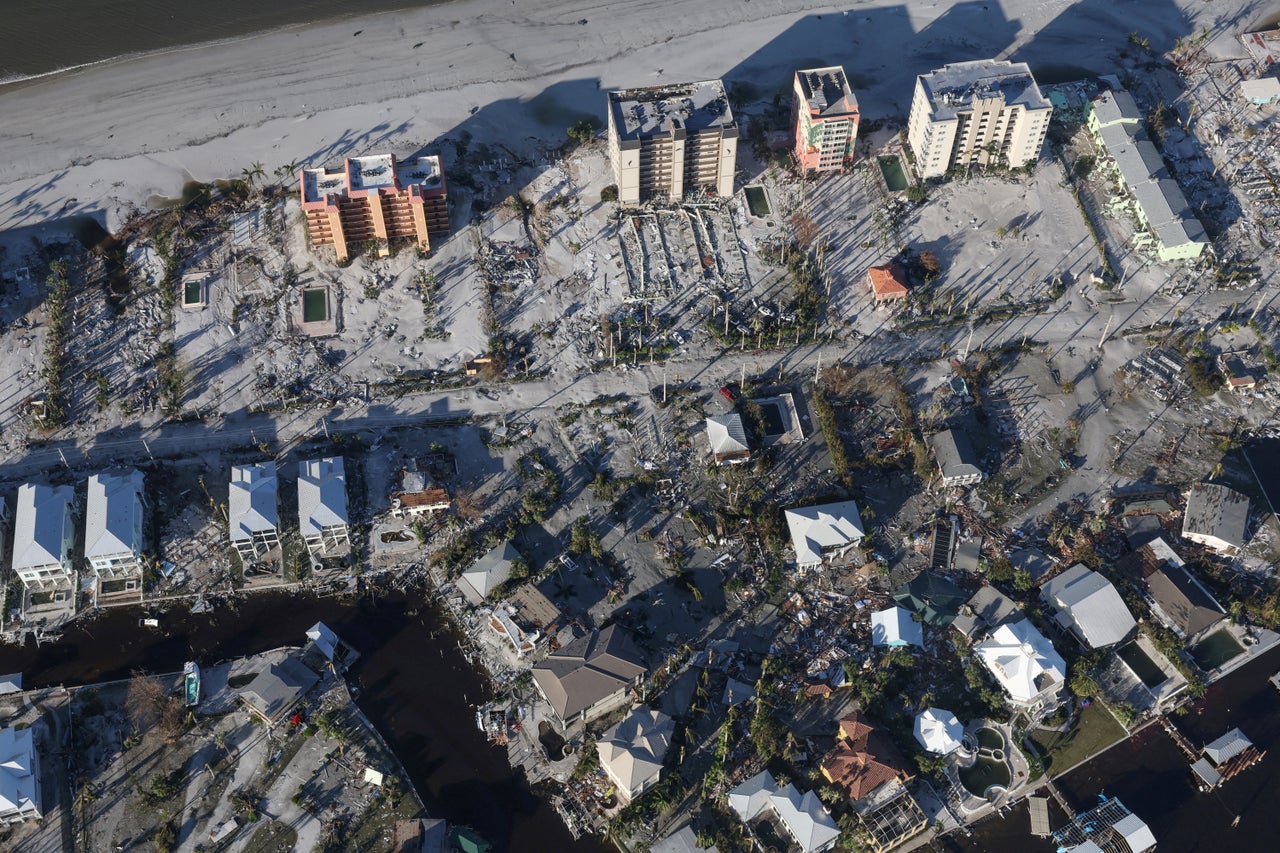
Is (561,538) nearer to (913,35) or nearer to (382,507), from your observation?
(382,507)

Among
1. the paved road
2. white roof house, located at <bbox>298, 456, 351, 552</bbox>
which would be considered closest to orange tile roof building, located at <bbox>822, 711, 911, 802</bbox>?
the paved road

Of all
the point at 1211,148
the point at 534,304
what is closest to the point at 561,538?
the point at 534,304

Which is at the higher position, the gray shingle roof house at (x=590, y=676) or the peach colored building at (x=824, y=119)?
the peach colored building at (x=824, y=119)

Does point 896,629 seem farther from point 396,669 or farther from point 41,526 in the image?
point 41,526

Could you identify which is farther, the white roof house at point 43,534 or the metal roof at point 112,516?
the metal roof at point 112,516

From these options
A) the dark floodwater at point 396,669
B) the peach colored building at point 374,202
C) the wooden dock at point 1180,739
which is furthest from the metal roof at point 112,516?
the wooden dock at point 1180,739

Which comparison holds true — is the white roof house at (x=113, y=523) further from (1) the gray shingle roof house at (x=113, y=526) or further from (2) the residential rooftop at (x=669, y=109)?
(2) the residential rooftop at (x=669, y=109)
